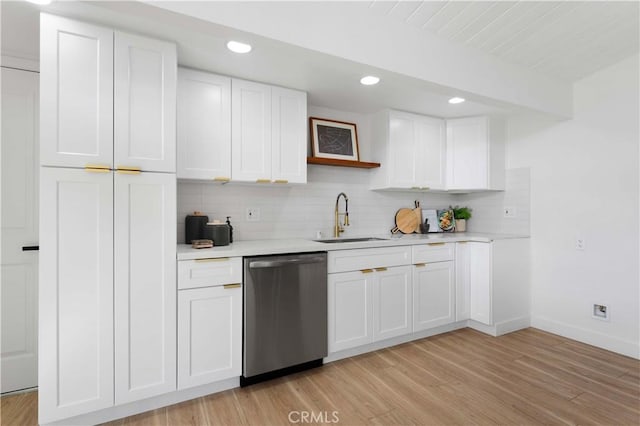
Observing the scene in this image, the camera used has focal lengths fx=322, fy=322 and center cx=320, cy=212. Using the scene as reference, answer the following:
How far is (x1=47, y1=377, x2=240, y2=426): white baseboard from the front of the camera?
71.7 inches

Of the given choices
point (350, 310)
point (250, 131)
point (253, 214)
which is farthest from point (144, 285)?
point (350, 310)

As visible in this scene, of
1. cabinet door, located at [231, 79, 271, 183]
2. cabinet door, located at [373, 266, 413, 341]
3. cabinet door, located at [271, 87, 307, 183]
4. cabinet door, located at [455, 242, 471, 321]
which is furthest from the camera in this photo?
cabinet door, located at [455, 242, 471, 321]

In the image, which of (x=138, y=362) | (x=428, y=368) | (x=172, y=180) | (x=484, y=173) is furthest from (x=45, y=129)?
(x=484, y=173)

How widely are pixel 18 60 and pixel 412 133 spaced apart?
3285 millimetres

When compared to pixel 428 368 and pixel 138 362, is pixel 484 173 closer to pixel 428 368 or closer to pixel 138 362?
pixel 428 368

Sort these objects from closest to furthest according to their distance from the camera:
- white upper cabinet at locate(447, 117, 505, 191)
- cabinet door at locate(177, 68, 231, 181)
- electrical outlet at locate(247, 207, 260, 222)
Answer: cabinet door at locate(177, 68, 231, 181) → electrical outlet at locate(247, 207, 260, 222) → white upper cabinet at locate(447, 117, 505, 191)

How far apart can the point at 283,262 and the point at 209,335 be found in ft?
2.19

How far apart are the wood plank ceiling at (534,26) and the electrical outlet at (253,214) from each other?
1787 mm

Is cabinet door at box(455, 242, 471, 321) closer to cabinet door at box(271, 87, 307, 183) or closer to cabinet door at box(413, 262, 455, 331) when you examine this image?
cabinet door at box(413, 262, 455, 331)

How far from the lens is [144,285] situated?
75.1 inches

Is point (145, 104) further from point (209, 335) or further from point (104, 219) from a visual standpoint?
point (209, 335)

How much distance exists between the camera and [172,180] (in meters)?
1.99

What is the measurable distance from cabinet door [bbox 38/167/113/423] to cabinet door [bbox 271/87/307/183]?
48.7 inches

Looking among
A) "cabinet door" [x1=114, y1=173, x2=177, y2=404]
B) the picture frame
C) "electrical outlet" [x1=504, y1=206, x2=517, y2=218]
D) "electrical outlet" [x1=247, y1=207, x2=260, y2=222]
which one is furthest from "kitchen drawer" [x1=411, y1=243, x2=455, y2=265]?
"cabinet door" [x1=114, y1=173, x2=177, y2=404]
